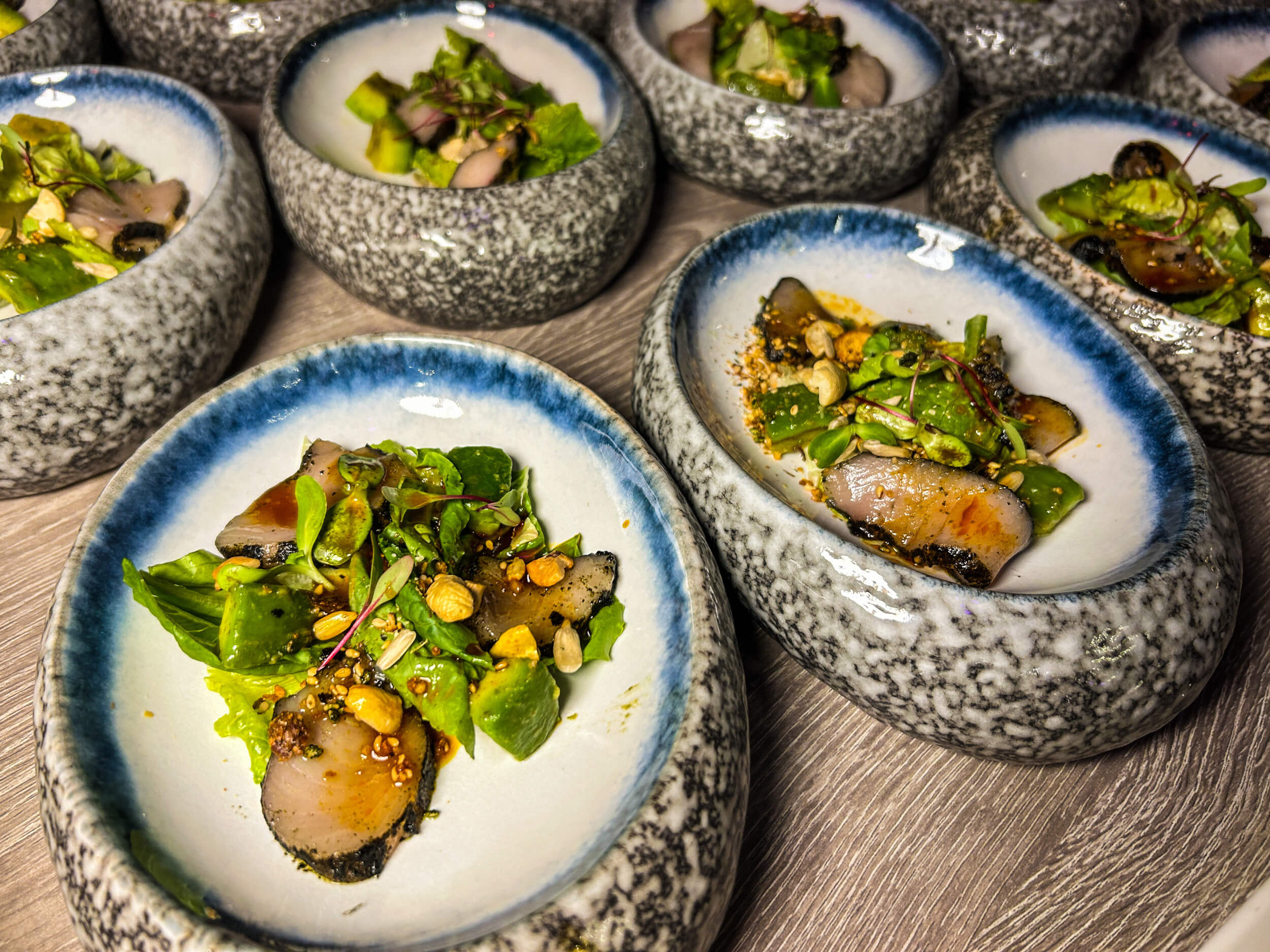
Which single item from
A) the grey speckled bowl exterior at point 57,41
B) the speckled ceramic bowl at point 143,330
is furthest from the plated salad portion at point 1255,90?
the grey speckled bowl exterior at point 57,41

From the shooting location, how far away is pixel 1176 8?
3031 millimetres

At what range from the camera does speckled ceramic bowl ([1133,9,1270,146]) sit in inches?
87.7

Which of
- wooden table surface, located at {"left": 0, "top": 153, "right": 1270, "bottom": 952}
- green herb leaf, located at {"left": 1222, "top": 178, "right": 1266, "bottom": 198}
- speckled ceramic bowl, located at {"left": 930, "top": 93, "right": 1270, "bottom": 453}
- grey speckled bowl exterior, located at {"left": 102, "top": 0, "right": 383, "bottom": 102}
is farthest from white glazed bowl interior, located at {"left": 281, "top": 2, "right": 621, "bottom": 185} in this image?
green herb leaf, located at {"left": 1222, "top": 178, "right": 1266, "bottom": 198}

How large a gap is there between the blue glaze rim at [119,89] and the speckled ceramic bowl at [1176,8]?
10.2ft

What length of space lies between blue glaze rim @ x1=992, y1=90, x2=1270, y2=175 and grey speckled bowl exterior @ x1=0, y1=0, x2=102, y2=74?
2.28 metres

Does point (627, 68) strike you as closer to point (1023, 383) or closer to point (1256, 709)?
point (1023, 383)

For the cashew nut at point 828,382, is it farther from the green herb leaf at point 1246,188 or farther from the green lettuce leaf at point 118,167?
the green lettuce leaf at point 118,167

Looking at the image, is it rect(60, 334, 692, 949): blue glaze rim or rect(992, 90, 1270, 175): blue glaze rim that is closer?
rect(60, 334, 692, 949): blue glaze rim

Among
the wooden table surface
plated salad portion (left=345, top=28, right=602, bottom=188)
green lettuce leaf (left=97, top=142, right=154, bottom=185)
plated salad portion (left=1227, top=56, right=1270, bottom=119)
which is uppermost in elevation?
plated salad portion (left=1227, top=56, right=1270, bottom=119)

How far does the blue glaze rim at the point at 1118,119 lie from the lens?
208 cm

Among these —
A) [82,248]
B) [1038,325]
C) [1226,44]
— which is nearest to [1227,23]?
[1226,44]

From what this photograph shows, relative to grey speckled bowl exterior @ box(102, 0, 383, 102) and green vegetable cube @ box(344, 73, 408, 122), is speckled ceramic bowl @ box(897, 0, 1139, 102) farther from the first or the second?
grey speckled bowl exterior @ box(102, 0, 383, 102)

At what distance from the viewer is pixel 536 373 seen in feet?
4.66

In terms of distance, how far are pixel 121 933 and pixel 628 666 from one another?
652 millimetres
